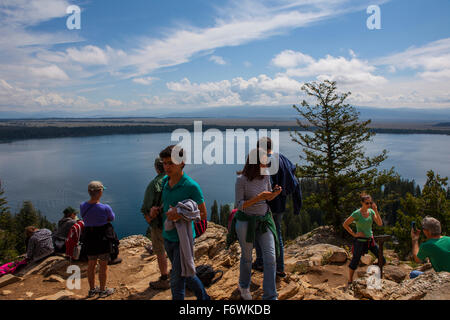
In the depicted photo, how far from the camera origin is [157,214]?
369 centimetres

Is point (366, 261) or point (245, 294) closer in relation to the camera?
point (245, 294)

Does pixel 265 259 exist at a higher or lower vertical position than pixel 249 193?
lower

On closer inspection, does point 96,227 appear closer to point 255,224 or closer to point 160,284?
point 160,284

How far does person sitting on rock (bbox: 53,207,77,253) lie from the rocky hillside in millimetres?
231

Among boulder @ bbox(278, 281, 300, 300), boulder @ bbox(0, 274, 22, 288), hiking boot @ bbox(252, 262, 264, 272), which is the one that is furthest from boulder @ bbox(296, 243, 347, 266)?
boulder @ bbox(0, 274, 22, 288)

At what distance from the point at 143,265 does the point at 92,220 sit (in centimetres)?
254

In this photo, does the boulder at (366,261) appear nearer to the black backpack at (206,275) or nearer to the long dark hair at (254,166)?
the black backpack at (206,275)

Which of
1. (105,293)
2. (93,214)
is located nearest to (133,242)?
(105,293)

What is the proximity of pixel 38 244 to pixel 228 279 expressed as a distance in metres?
4.21

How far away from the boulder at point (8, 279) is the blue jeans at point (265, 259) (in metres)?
4.27

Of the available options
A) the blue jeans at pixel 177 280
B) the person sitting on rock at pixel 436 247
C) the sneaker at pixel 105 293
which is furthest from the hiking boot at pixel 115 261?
the person sitting on rock at pixel 436 247

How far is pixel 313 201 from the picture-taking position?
46.3ft
